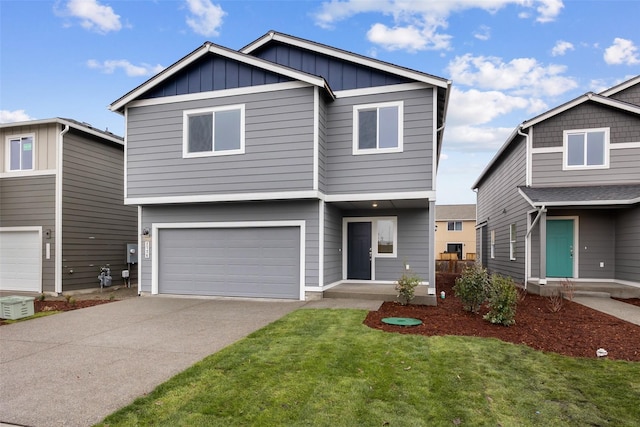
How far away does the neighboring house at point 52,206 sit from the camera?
12141 mm

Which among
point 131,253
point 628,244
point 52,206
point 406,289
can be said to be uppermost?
point 52,206

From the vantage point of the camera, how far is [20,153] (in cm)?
1278

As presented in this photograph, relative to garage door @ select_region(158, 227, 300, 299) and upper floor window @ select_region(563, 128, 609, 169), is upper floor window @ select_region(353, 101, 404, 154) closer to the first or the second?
garage door @ select_region(158, 227, 300, 299)

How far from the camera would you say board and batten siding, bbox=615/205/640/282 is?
35.4 feet

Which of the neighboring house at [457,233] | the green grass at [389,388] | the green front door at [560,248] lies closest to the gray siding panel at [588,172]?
the green front door at [560,248]

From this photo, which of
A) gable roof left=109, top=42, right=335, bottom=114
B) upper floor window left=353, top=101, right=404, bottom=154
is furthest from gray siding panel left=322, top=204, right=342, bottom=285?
gable roof left=109, top=42, right=335, bottom=114

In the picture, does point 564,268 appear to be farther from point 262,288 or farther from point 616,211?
point 262,288

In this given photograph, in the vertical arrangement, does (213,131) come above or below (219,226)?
above

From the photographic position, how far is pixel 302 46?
1132cm

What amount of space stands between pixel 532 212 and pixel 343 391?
10.4m

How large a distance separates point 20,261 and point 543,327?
15.4 meters

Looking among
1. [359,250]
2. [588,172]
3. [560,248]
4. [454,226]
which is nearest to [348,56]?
[359,250]

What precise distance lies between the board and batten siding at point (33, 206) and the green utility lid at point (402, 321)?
10928 mm

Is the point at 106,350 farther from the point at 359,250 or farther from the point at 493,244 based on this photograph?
the point at 493,244
